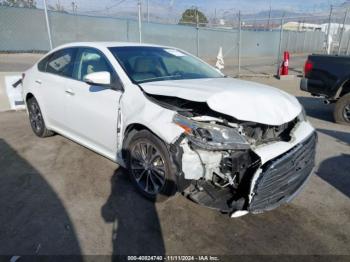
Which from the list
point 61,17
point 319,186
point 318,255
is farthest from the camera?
point 61,17

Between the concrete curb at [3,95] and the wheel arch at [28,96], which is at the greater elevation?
the wheel arch at [28,96]

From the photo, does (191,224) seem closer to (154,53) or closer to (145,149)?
(145,149)

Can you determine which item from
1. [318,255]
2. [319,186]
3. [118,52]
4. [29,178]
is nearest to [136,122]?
[118,52]

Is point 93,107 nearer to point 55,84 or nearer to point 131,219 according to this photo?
A: point 55,84

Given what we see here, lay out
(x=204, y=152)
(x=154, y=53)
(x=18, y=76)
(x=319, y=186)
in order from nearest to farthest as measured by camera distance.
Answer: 1. (x=204, y=152)
2. (x=319, y=186)
3. (x=154, y=53)
4. (x=18, y=76)

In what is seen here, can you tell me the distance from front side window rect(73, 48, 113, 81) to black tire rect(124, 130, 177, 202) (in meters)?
1.03

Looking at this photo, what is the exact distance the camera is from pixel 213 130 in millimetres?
2957

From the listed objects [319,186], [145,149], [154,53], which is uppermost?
[154,53]

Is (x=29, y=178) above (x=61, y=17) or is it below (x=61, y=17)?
below

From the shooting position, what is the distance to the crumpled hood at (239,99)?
9.89ft

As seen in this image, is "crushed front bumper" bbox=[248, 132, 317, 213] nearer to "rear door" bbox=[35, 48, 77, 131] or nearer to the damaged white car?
the damaged white car

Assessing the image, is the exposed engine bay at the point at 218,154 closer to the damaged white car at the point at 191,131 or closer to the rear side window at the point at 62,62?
the damaged white car at the point at 191,131

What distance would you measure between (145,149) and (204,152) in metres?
0.72

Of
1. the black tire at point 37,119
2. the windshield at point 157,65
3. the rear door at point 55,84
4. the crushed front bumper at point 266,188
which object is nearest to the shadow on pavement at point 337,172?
the crushed front bumper at point 266,188
